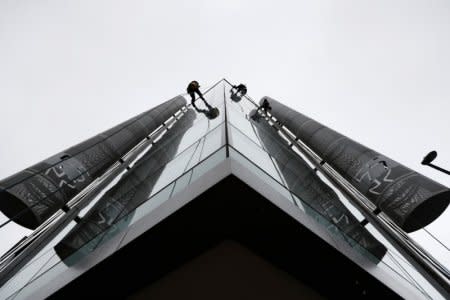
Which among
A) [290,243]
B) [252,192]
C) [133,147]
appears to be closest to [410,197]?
[290,243]

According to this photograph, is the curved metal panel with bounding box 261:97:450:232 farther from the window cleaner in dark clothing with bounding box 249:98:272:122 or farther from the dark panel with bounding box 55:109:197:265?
the dark panel with bounding box 55:109:197:265

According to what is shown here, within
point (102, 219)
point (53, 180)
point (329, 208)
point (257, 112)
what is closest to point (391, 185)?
point (329, 208)

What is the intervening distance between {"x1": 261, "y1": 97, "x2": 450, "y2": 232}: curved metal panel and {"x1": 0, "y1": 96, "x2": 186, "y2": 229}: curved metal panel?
11.3 meters

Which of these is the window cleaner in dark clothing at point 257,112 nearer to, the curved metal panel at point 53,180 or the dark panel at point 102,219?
the curved metal panel at point 53,180

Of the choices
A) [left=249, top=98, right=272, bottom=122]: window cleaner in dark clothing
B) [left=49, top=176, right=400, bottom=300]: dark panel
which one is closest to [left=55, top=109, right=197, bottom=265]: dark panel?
[left=49, top=176, right=400, bottom=300]: dark panel

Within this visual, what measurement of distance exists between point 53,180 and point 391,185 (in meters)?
11.9

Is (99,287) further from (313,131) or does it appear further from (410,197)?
(313,131)

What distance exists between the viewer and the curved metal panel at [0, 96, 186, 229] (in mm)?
8680

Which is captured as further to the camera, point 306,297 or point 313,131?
point 313,131

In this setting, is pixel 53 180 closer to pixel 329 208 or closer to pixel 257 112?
pixel 329 208

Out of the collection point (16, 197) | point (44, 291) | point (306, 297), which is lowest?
point (306, 297)

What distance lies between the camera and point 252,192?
477 cm

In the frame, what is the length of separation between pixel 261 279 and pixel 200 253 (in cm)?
128

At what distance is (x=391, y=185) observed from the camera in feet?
32.0
